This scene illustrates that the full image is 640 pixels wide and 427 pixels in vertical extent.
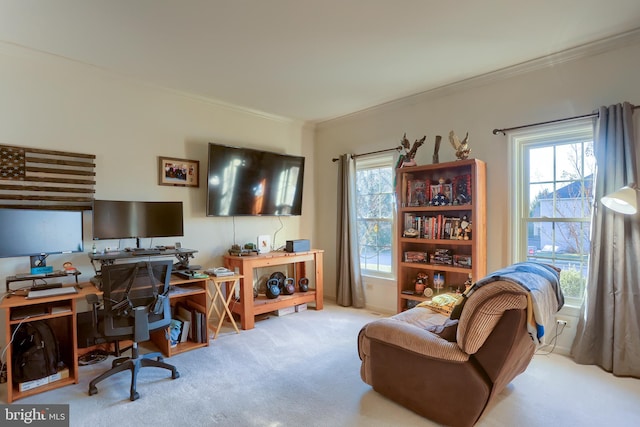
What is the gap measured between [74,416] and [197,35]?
9.18 feet

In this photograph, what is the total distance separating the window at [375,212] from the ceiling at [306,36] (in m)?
1.19

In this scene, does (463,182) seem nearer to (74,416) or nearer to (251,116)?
(251,116)

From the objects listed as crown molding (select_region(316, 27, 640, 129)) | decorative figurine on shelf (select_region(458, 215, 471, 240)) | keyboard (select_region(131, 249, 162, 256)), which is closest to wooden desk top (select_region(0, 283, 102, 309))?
keyboard (select_region(131, 249, 162, 256))

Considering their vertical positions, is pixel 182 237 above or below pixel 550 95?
below

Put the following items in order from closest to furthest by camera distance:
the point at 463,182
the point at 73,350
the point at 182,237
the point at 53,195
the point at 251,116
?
1. the point at 73,350
2. the point at 53,195
3. the point at 463,182
4. the point at 182,237
5. the point at 251,116

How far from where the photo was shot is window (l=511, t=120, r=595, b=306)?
9.92ft

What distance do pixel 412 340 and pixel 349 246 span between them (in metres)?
2.54

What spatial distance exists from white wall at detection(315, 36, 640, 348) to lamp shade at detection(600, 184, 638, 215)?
673mm

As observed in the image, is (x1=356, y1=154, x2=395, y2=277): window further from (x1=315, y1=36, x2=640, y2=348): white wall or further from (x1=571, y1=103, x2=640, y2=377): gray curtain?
(x1=571, y1=103, x2=640, y2=377): gray curtain

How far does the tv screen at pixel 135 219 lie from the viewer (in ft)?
9.94

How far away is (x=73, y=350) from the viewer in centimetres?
259

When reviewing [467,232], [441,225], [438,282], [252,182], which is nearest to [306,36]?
[252,182]

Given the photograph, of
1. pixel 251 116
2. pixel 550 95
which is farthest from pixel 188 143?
pixel 550 95

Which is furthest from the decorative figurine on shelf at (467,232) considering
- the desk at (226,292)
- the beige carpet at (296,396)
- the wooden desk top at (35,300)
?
the wooden desk top at (35,300)
